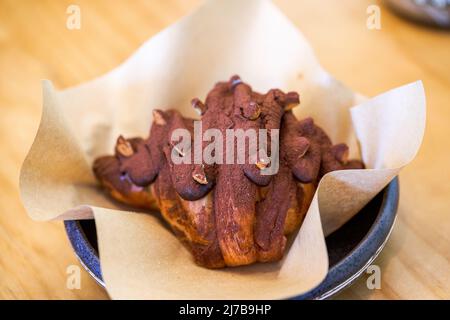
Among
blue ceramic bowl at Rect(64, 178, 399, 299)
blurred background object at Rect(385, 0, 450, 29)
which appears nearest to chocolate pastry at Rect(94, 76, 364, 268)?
blue ceramic bowl at Rect(64, 178, 399, 299)

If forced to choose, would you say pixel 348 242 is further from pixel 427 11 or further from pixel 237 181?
pixel 427 11

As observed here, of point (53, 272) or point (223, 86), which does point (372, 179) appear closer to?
point (223, 86)

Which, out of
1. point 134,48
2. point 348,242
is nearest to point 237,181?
point 348,242

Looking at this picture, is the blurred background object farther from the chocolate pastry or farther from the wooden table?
the chocolate pastry

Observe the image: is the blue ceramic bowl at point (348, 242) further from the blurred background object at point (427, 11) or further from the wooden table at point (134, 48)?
the blurred background object at point (427, 11)
